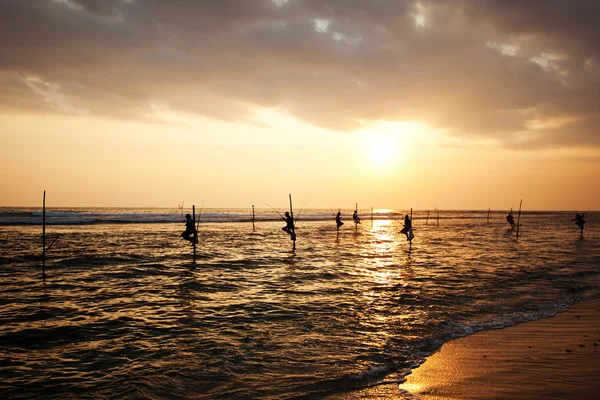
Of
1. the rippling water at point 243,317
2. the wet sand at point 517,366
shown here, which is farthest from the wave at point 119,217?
the wet sand at point 517,366

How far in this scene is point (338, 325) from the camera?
10219 mm

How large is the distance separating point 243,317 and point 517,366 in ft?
22.7

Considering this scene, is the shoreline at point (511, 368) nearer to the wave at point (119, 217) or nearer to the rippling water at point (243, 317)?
the rippling water at point (243, 317)

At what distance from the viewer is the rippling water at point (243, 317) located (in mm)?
6922

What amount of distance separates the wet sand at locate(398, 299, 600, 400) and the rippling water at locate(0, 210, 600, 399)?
0.57 m

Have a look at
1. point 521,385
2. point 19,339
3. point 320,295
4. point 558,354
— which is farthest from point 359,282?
point 19,339

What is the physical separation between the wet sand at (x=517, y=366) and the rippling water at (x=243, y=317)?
57 centimetres

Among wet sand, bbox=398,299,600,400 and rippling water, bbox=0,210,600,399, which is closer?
wet sand, bbox=398,299,600,400

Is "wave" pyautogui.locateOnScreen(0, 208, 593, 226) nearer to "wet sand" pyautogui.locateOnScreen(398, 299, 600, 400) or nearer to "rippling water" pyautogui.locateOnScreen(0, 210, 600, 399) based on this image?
"rippling water" pyautogui.locateOnScreen(0, 210, 600, 399)

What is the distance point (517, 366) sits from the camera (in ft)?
24.3

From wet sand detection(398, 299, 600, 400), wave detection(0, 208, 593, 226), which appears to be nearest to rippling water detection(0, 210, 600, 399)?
wet sand detection(398, 299, 600, 400)

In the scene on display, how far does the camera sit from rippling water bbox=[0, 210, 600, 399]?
6.92 meters

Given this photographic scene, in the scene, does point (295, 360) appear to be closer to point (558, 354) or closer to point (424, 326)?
point (424, 326)

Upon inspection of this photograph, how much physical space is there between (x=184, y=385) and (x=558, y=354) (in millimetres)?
7753
